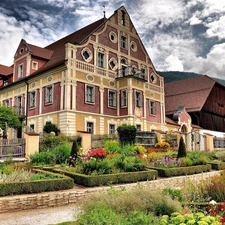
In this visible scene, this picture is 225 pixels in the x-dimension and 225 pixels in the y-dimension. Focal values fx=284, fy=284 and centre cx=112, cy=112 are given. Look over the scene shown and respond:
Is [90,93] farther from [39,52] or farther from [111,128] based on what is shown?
[39,52]

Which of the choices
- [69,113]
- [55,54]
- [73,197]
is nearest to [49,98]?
[69,113]

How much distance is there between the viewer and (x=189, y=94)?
1713 inches

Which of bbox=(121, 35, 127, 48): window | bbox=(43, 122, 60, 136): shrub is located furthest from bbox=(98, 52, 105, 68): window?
bbox=(43, 122, 60, 136): shrub

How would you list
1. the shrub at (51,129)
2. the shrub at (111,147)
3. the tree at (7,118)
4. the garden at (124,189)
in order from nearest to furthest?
the garden at (124,189)
the shrub at (111,147)
the shrub at (51,129)
the tree at (7,118)

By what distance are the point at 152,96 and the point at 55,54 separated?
38.6 ft

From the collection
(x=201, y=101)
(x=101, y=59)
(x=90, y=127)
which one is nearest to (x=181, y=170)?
(x=90, y=127)

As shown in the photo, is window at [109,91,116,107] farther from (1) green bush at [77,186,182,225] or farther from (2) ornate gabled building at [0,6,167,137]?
(1) green bush at [77,186,182,225]

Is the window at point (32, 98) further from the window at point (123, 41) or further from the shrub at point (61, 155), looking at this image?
the shrub at point (61, 155)

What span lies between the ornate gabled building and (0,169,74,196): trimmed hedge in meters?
15.2

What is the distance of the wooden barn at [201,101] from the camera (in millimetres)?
40500

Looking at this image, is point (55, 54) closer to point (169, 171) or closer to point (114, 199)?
point (169, 171)

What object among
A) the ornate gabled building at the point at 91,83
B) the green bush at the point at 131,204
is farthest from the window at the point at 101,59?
the green bush at the point at 131,204

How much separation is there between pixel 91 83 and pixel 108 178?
56.5 feet

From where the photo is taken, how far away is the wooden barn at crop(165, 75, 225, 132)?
133ft
